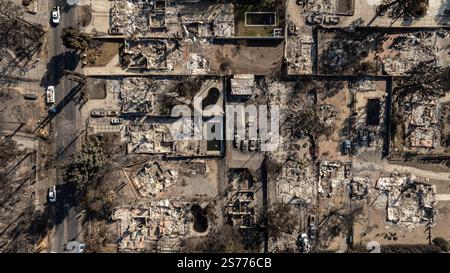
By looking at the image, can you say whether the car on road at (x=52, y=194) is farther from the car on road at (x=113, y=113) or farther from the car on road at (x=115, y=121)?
the car on road at (x=113, y=113)

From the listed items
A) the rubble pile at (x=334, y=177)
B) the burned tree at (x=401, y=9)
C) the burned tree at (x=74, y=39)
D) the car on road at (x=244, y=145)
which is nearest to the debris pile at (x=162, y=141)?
the car on road at (x=244, y=145)

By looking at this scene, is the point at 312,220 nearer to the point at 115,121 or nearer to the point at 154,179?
the point at 154,179

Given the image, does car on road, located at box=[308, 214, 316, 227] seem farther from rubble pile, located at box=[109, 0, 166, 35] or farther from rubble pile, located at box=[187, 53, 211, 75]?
rubble pile, located at box=[109, 0, 166, 35]

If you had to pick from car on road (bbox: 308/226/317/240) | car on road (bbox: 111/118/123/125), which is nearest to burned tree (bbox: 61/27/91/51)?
car on road (bbox: 111/118/123/125)

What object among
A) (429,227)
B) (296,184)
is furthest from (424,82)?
(296,184)
